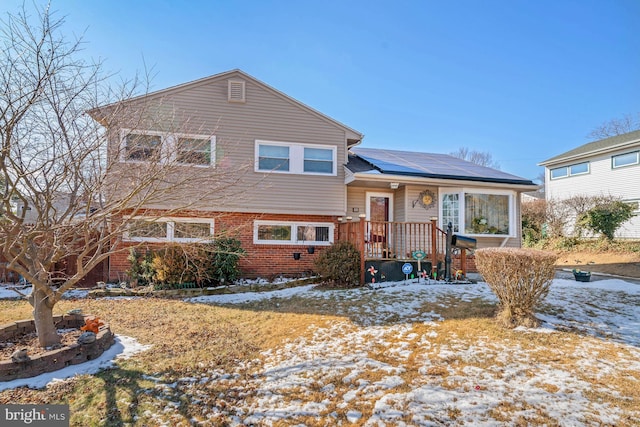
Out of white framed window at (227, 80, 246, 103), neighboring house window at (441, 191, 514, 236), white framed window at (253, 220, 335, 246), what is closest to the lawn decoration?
white framed window at (253, 220, 335, 246)

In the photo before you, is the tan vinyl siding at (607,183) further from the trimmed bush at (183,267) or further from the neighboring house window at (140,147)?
the neighboring house window at (140,147)

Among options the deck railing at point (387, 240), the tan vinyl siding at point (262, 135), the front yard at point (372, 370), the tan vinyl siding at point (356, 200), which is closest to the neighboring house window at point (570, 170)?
the deck railing at point (387, 240)

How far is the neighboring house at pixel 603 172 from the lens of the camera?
1623cm

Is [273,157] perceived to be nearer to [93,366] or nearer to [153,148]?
[153,148]

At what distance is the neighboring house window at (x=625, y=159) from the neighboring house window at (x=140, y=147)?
2183 centimetres

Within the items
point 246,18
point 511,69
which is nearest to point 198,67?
point 246,18

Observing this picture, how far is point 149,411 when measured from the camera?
301 centimetres

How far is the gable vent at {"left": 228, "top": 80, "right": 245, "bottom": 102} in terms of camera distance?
10.2 metres

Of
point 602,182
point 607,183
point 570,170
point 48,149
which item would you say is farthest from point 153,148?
point 570,170

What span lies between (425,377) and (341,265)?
16.6 feet

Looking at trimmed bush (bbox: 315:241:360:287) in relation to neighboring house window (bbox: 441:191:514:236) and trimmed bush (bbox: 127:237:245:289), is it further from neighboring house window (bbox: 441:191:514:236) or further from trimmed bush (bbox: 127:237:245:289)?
neighboring house window (bbox: 441:191:514:236)

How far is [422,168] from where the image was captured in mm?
11469

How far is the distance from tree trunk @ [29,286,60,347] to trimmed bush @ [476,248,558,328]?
635 cm

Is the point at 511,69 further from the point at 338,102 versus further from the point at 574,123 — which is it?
the point at 574,123
